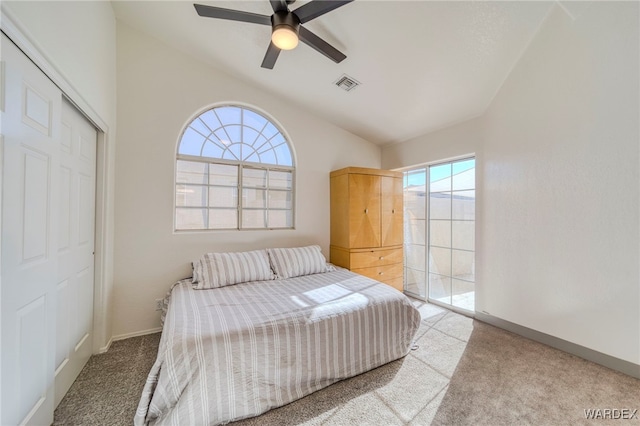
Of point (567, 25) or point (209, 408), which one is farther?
point (567, 25)

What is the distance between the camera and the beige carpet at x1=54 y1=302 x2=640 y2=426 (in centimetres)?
153

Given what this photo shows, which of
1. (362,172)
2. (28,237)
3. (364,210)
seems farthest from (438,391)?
(28,237)

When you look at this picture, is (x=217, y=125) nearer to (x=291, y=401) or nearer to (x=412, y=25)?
(x=412, y=25)

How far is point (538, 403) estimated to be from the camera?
5.39ft

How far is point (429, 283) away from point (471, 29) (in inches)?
121

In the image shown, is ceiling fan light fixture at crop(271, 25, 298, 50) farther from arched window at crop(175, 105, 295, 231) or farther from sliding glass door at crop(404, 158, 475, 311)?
sliding glass door at crop(404, 158, 475, 311)

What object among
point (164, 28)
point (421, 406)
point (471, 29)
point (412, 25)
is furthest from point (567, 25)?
point (164, 28)

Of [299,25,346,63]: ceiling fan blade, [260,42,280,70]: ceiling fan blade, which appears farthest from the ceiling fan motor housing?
[260,42,280,70]: ceiling fan blade

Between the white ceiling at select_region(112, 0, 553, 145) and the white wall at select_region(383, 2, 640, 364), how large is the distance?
34 cm

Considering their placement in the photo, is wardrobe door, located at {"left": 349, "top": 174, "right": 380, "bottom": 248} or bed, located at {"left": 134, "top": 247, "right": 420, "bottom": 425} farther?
wardrobe door, located at {"left": 349, "top": 174, "right": 380, "bottom": 248}

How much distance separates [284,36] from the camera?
1778 millimetres

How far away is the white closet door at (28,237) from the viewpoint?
109cm

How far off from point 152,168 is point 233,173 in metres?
0.86

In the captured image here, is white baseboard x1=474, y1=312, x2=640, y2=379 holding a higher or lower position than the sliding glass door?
lower
